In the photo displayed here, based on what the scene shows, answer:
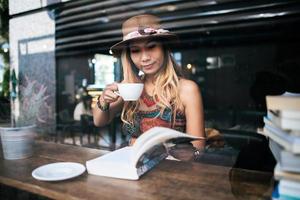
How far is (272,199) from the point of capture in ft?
2.28

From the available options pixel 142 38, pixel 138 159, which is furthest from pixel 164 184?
pixel 142 38

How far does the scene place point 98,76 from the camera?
1568 millimetres

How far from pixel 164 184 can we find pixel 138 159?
0.13 meters

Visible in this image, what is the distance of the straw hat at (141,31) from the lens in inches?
55.1

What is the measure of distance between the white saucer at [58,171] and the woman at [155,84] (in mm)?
459

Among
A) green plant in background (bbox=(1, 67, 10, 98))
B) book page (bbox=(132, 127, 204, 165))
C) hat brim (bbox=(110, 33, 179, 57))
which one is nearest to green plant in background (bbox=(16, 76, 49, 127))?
green plant in background (bbox=(1, 67, 10, 98))

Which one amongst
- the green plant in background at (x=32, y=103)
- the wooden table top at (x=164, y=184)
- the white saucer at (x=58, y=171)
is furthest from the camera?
the green plant in background at (x=32, y=103)

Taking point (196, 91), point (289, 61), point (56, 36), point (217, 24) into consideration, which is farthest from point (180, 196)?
point (289, 61)

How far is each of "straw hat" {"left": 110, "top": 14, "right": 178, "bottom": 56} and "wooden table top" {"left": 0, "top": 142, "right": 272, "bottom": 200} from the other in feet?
2.44

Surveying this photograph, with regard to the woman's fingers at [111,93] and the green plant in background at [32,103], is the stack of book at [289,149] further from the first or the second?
the green plant in background at [32,103]

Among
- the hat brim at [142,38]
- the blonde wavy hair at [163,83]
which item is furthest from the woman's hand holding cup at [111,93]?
the hat brim at [142,38]

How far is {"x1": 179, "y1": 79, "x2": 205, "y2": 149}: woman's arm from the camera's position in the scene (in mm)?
1417

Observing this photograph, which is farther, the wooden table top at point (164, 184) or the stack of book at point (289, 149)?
the wooden table top at point (164, 184)

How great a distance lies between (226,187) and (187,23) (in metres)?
1.02
